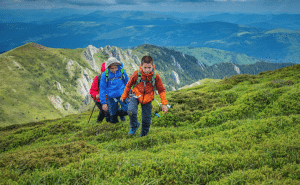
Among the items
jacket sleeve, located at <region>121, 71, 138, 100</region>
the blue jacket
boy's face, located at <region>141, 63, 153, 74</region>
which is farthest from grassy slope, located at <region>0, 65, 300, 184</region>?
boy's face, located at <region>141, 63, 153, 74</region>

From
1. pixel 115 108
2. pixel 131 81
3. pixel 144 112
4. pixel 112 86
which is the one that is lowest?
pixel 115 108

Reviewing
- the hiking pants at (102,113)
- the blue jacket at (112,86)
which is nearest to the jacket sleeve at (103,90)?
the blue jacket at (112,86)

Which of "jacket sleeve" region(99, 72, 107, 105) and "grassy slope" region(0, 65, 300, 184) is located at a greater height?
"jacket sleeve" region(99, 72, 107, 105)

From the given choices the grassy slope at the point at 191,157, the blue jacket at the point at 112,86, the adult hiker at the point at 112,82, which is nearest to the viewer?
the grassy slope at the point at 191,157

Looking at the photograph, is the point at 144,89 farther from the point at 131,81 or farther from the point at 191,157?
the point at 191,157

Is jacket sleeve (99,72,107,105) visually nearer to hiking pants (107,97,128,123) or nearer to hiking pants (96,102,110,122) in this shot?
hiking pants (107,97,128,123)

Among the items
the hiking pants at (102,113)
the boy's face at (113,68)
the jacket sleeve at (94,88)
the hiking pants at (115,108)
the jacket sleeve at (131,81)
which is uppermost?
the boy's face at (113,68)

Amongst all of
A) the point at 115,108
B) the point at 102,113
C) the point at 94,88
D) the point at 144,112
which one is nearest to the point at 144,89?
the point at 144,112

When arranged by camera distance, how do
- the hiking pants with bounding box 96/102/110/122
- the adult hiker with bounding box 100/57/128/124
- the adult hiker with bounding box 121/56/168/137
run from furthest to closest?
the hiking pants with bounding box 96/102/110/122
the adult hiker with bounding box 100/57/128/124
the adult hiker with bounding box 121/56/168/137

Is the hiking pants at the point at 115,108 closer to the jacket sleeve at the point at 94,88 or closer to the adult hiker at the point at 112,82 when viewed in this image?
the adult hiker at the point at 112,82

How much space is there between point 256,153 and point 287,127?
9.34 feet

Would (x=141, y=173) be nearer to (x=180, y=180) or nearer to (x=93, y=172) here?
(x=180, y=180)

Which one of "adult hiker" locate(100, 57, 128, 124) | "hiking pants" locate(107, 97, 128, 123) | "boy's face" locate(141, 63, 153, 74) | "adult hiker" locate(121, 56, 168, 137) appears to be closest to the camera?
"boy's face" locate(141, 63, 153, 74)

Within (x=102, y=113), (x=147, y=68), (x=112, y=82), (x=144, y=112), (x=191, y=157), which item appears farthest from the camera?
(x=102, y=113)
